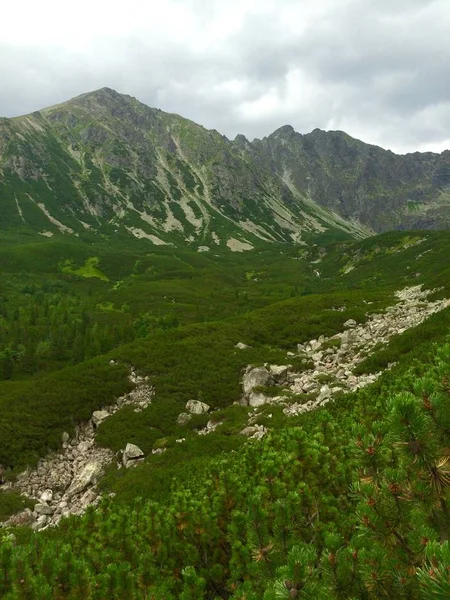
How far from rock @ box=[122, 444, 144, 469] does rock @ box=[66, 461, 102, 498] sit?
1817 mm

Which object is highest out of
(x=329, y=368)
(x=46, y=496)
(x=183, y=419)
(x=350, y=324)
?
(x=350, y=324)

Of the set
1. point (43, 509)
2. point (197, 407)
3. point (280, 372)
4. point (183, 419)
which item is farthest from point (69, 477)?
point (280, 372)

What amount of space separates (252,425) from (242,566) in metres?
23.0

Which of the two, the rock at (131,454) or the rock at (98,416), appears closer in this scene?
the rock at (131,454)

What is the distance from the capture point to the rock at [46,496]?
88.4 ft

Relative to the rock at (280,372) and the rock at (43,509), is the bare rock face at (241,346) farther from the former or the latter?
the rock at (43,509)

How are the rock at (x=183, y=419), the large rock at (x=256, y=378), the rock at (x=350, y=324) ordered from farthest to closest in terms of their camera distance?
1. the rock at (x=350, y=324)
2. the large rock at (x=256, y=378)
3. the rock at (x=183, y=419)

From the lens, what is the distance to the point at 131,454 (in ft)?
98.8

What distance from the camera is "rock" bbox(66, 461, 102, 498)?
27328 mm

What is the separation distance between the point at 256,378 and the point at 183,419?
26.9 ft

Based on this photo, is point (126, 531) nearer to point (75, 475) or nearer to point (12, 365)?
point (75, 475)

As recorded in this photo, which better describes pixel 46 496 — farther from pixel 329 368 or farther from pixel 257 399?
pixel 329 368

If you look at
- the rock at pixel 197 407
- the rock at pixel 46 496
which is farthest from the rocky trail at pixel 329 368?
the rock at pixel 46 496

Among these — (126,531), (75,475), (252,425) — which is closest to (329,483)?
(126,531)
